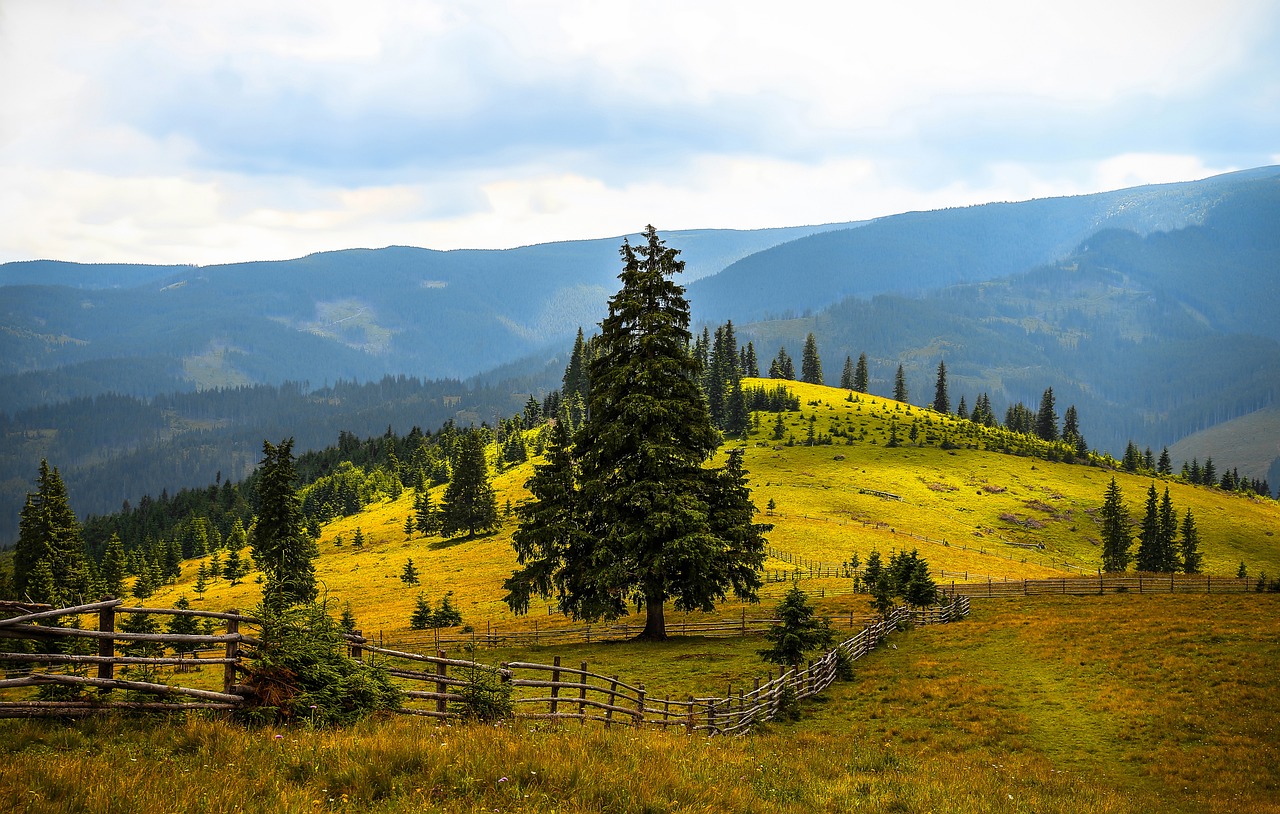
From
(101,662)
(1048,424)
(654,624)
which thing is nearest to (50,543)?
(654,624)

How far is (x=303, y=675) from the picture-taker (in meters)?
10.9

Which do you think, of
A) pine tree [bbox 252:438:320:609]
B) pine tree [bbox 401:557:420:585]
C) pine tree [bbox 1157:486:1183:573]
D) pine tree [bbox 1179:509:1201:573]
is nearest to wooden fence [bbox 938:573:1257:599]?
pine tree [bbox 1157:486:1183:573]

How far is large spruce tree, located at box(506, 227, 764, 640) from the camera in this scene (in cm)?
3259

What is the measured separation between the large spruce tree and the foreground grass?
170 inches

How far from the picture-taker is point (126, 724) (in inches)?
373

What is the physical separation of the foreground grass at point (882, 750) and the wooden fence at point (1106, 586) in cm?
929

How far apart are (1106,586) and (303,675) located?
5456 cm

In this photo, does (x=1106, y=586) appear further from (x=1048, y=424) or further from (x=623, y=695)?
(x=1048, y=424)

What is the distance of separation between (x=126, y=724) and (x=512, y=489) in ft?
350

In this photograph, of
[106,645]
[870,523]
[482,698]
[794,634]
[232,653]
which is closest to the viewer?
[106,645]

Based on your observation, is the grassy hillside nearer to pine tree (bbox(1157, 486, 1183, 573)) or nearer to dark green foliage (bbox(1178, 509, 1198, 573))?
pine tree (bbox(1157, 486, 1183, 573))

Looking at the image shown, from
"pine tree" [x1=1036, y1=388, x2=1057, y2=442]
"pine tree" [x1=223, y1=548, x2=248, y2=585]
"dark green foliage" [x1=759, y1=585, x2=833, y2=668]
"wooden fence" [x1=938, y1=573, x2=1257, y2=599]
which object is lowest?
"pine tree" [x1=223, y1=548, x2=248, y2=585]

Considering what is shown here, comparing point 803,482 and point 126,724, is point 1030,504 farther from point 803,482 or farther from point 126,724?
point 126,724

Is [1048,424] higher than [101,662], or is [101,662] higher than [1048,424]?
[1048,424]
